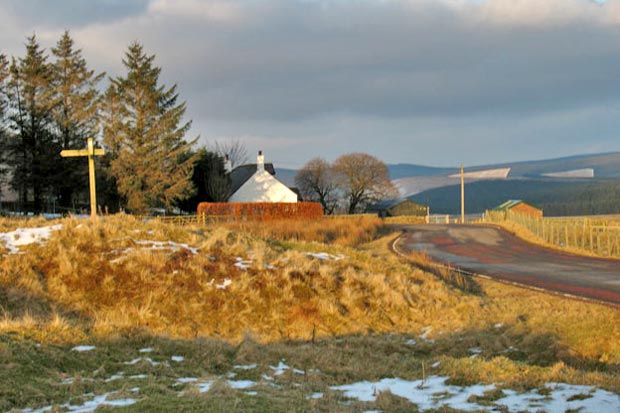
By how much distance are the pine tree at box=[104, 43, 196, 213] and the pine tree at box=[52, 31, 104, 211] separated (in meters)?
2.27

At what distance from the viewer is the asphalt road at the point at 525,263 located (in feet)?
59.1

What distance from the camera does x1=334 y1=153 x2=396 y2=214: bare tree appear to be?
100m

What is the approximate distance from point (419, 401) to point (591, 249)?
89.1 ft

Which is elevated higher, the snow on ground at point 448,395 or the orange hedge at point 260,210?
the orange hedge at point 260,210

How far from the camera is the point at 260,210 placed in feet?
160

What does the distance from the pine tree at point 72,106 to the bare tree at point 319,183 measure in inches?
2081

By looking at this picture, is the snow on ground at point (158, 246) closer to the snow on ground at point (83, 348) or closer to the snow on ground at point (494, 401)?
the snow on ground at point (83, 348)

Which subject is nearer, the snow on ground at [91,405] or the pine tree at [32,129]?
the snow on ground at [91,405]

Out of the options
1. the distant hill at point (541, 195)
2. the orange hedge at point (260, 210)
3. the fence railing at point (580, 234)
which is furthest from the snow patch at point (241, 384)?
the distant hill at point (541, 195)

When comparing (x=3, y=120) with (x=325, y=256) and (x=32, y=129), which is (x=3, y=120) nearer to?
(x=32, y=129)

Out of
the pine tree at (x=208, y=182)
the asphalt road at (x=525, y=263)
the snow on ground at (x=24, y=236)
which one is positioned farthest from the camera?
the pine tree at (x=208, y=182)

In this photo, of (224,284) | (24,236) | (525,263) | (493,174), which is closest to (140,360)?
(224,284)

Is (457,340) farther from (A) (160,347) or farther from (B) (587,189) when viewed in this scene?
(B) (587,189)

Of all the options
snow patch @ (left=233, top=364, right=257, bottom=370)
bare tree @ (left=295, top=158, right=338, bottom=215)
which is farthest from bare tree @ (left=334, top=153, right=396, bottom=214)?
snow patch @ (left=233, top=364, right=257, bottom=370)
